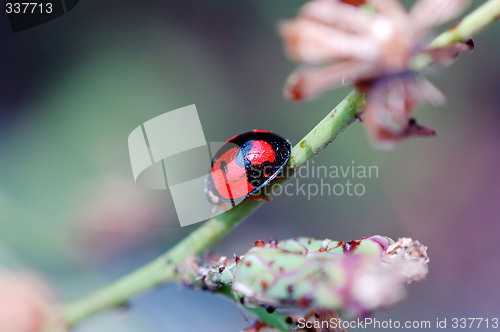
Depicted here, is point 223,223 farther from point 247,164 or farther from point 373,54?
point 373,54

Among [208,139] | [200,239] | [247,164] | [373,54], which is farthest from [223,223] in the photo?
[208,139]

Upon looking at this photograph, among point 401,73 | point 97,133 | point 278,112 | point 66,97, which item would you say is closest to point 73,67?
point 66,97

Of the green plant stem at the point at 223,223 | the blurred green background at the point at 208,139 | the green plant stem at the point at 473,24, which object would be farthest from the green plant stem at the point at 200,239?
the blurred green background at the point at 208,139

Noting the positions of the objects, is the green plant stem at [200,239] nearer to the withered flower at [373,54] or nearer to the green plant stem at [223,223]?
the green plant stem at [223,223]

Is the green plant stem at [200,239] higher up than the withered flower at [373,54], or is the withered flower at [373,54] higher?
the withered flower at [373,54]

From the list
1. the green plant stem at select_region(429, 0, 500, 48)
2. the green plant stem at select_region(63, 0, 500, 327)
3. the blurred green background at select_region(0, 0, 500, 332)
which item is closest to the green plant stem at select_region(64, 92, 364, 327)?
the green plant stem at select_region(63, 0, 500, 327)

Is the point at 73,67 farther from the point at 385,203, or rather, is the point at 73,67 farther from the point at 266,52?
the point at 385,203

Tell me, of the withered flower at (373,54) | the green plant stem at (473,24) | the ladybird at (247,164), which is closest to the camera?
the withered flower at (373,54)
